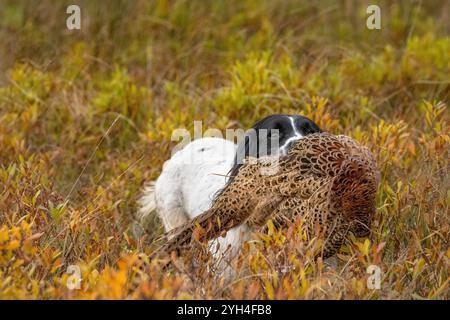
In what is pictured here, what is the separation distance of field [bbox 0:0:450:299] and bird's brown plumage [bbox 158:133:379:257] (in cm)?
12

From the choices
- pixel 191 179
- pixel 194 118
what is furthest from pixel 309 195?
pixel 194 118

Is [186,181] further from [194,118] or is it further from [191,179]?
[194,118]

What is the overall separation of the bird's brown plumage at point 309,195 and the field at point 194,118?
0.40 ft

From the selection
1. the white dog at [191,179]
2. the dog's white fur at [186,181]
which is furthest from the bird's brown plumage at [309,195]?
the dog's white fur at [186,181]

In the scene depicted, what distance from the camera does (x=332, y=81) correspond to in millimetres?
5957

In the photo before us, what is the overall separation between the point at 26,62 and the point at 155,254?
11.1ft

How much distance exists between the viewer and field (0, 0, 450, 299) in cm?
329

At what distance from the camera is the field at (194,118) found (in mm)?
3289

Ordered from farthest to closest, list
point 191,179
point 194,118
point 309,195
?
Answer: point 194,118 → point 191,179 → point 309,195

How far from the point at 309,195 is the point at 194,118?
2313 mm

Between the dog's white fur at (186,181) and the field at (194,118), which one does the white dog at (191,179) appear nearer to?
the dog's white fur at (186,181)

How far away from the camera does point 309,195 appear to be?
11.3ft

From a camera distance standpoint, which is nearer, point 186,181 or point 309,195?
point 309,195
